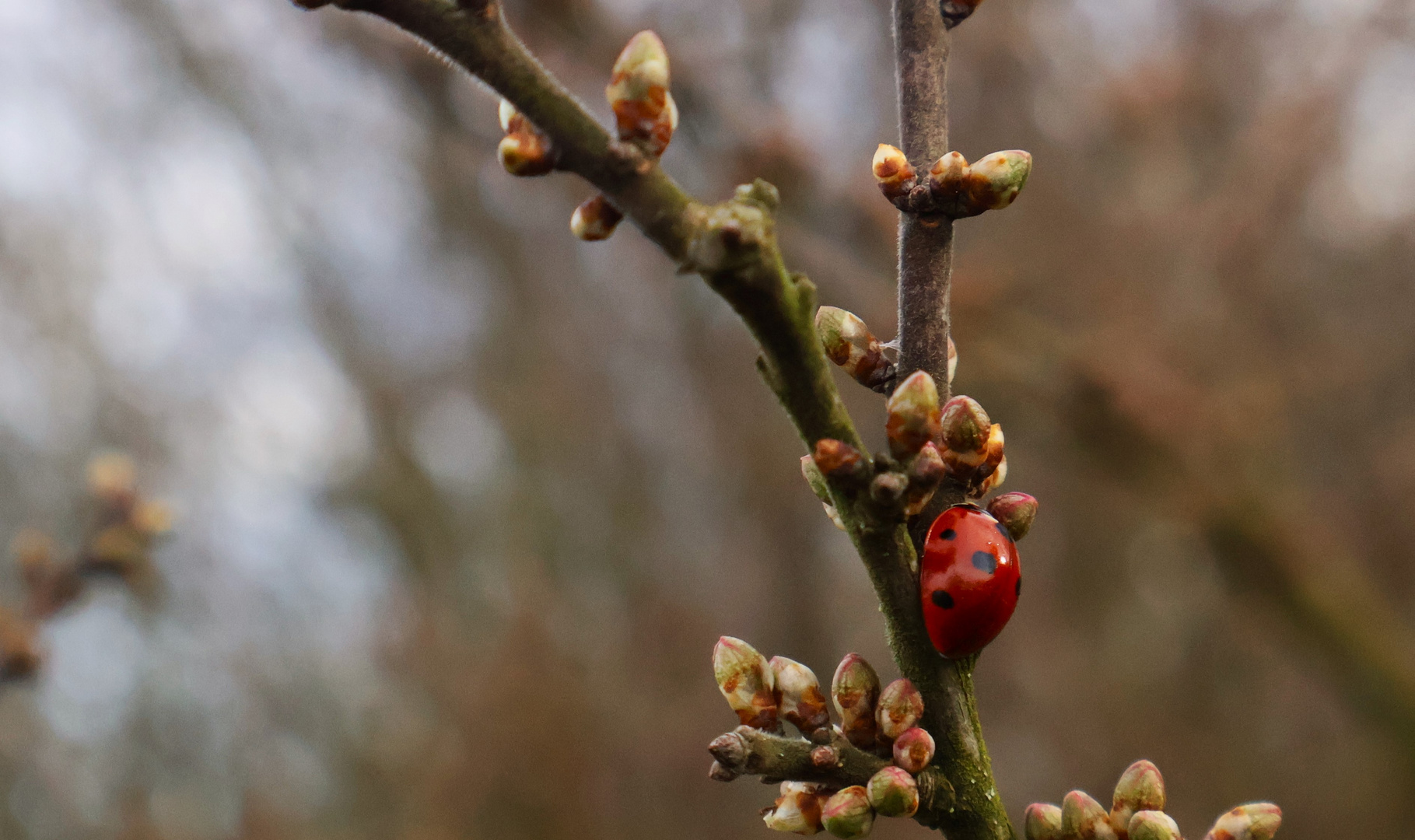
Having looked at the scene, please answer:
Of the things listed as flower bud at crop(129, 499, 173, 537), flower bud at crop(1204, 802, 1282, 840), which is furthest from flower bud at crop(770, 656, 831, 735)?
flower bud at crop(129, 499, 173, 537)

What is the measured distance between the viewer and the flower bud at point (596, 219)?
1.87ft

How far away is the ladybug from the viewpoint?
0.65 meters

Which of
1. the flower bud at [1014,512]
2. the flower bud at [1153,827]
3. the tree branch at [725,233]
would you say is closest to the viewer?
the tree branch at [725,233]

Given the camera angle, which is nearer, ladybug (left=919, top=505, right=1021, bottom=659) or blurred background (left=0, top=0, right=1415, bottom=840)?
ladybug (left=919, top=505, right=1021, bottom=659)

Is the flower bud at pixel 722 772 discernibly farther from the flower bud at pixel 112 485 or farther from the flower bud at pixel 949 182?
the flower bud at pixel 112 485

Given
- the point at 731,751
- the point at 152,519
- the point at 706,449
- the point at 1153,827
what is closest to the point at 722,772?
the point at 731,751

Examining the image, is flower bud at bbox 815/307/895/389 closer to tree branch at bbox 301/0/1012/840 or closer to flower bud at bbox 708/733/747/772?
tree branch at bbox 301/0/1012/840

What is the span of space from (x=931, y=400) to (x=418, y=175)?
1008 cm

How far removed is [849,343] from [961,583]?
22cm

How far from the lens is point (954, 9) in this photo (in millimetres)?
729

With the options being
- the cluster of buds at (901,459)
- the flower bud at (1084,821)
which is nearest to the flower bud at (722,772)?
the cluster of buds at (901,459)

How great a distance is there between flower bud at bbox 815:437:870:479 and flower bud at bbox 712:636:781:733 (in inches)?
8.9

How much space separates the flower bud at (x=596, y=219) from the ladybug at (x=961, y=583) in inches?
14.5

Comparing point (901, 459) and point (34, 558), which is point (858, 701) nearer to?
point (901, 459)
